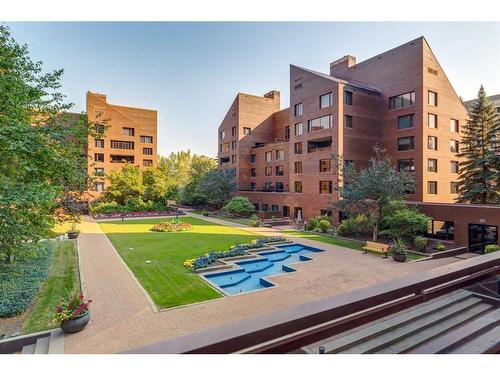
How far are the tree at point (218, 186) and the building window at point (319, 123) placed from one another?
16357 mm

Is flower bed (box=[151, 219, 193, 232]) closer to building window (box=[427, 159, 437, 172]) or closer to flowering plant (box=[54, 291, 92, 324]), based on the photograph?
flowering plant (box=[54, 291, 92, 324])

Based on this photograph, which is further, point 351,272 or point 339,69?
point 339,69

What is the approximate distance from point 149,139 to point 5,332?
55.1 meters

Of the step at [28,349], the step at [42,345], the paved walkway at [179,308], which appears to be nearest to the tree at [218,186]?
the paved walkway at [179,308]

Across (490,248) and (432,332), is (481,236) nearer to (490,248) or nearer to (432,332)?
(490,248)

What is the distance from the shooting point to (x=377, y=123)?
34.0 metres

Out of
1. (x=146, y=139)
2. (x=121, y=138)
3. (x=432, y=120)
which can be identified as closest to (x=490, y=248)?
(x=432, y=120)

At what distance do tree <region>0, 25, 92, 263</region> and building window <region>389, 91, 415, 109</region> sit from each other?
31.3m

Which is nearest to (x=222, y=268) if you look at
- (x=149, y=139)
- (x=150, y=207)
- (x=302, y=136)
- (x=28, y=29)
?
(x=28, y=29)

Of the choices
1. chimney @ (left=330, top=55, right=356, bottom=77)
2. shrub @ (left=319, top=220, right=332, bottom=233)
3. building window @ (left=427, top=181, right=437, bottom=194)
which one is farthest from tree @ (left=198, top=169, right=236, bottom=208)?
building window @ (left=427, top=181, right=437, bottom=194)

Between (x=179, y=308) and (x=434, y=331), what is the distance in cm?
887

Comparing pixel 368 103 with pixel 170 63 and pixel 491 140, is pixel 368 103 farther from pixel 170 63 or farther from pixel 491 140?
pixel 170 63

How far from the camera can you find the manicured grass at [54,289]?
9.24 m

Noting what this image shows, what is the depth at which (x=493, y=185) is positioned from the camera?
27.5 m
